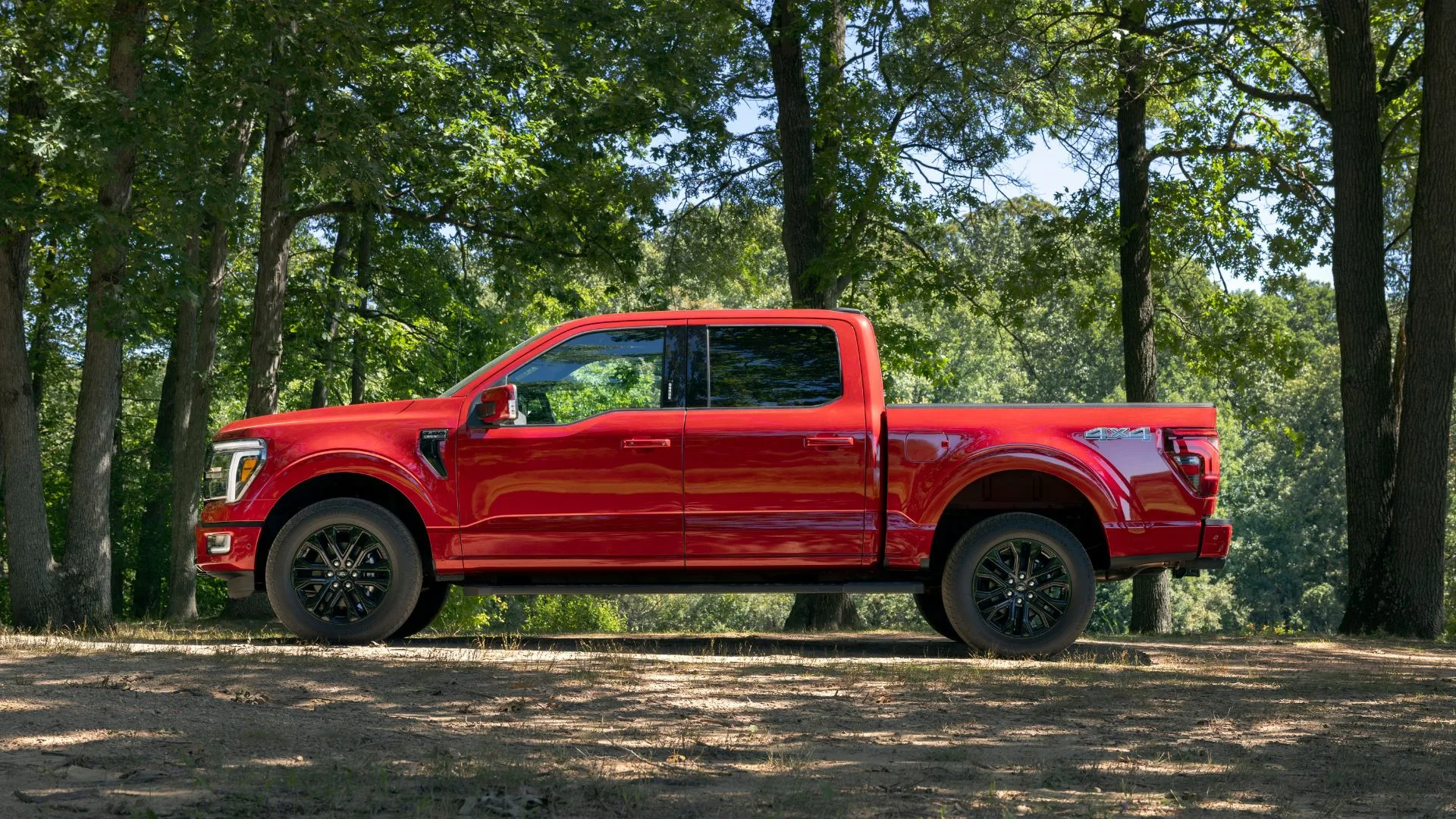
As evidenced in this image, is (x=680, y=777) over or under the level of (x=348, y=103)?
under

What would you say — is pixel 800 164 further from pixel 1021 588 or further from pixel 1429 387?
pixel 1021 588

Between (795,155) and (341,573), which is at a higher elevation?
(795,155)

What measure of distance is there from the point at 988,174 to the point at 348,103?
8.25m

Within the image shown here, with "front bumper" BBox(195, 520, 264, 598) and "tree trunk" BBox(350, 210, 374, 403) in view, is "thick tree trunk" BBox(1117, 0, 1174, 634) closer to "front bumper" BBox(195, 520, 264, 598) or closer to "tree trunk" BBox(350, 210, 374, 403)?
"front bumper" BBox(195, 520, 264, 598)

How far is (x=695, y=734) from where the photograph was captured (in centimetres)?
584

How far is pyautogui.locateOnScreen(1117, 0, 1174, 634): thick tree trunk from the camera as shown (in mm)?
16766

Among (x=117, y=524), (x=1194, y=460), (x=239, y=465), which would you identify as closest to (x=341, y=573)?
(x=239, y=465)

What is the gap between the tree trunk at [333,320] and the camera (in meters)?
22.5

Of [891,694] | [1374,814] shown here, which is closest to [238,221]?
[891,694]

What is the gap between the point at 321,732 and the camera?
562 centimetres

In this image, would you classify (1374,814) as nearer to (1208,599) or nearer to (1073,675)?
(1073,675)

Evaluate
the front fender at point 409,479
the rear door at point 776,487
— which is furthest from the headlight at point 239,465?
the rear door at point 776,487

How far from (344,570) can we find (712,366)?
2614 millimetres

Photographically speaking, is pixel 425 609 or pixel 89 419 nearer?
pixel 425 609
